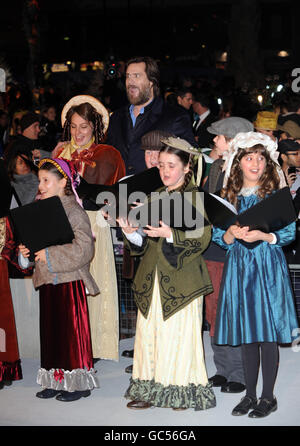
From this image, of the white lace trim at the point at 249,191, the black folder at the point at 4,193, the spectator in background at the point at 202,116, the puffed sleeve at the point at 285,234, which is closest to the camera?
the puffed sleeve at the point at 285,234

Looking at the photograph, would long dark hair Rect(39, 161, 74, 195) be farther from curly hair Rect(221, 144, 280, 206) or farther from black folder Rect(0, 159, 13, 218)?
curly hair Rect(221, 144, 280, 206)

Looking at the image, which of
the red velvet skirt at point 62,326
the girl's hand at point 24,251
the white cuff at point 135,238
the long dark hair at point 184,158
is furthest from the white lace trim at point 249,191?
the girl's hand at point 24,251

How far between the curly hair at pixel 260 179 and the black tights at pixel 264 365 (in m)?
0.83

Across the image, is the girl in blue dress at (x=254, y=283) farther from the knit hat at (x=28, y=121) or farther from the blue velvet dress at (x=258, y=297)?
the knit hat at (x=28, y=121)

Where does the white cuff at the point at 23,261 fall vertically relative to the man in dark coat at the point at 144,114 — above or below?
below

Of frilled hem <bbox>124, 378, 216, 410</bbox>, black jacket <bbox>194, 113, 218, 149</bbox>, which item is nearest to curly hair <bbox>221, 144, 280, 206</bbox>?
frilled hem <bbox>124, 378, 216, 410</bbox>

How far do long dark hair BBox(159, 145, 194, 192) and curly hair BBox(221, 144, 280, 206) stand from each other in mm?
233

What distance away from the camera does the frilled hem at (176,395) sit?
161 inches

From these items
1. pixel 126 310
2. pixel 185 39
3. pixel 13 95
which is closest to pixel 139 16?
pixel 185 39

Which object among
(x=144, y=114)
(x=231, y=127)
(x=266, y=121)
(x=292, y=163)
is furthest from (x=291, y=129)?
(x=144, y=114)

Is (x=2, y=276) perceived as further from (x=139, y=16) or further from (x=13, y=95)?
(x=139, y=16)

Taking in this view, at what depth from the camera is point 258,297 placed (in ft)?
13.1

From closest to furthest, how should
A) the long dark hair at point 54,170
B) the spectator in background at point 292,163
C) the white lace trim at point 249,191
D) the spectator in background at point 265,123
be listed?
the white lace trim at point 249,191
the long dark hair at point 54,170
the spectator in background at point 292,163
the spectator in background at point 265,123
